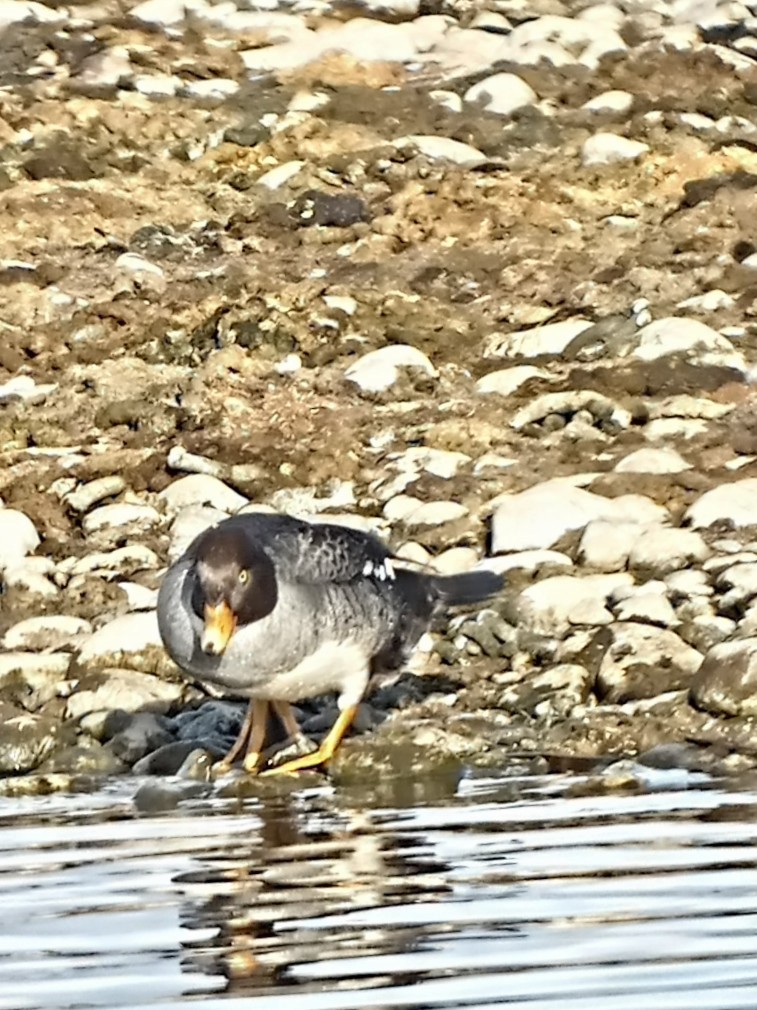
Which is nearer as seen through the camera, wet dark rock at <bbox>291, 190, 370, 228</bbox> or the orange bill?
the orange bill

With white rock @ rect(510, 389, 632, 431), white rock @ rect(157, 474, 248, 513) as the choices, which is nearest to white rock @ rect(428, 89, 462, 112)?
white rock @ rect(510, 389, 632, 431)

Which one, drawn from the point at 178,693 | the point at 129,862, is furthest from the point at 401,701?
the point at 129,862

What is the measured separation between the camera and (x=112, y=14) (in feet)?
57.5

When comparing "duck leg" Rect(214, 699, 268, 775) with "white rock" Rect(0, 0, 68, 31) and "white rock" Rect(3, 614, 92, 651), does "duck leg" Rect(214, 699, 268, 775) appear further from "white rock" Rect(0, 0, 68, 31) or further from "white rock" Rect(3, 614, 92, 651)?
"white rock" Rect(0, 0, 68, 31)

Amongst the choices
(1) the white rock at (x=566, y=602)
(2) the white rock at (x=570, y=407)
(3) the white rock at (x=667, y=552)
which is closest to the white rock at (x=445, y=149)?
(2) the white rock at (x=570, y=407)

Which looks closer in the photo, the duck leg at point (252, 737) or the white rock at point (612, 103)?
the duck leg at point (252, 737)

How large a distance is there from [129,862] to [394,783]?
5.39 feet

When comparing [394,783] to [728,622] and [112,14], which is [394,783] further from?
[112,14]

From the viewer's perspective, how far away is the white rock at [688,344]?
1190cm

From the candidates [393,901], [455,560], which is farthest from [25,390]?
[393,901]

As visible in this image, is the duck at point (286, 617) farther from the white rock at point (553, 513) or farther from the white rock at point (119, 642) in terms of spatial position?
the white rock at point (553, 513)

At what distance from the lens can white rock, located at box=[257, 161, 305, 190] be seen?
14922mm

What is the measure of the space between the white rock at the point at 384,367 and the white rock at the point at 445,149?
2763 mm

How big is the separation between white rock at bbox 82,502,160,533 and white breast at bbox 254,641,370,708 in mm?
2596
